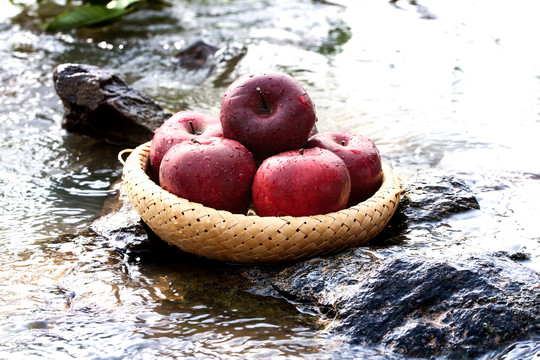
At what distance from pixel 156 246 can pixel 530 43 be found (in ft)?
18.7

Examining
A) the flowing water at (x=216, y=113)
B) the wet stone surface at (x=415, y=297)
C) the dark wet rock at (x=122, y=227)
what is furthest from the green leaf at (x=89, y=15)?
the wet stone surface at (x=415, y=297)

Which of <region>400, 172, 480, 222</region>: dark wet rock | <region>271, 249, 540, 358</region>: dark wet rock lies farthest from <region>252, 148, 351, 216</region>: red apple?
<region>400, 172, 480, 222</region>: dark wet rock

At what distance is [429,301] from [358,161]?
94 cm

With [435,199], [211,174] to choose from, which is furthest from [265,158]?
[435,199]

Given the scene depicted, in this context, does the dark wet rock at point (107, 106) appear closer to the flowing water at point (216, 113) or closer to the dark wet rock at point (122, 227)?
the flowing water at point (216, 113)

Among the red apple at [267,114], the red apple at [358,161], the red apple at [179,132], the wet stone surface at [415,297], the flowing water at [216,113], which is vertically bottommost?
the flowing water at [216,113]

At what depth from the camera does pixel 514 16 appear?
7.99 meters

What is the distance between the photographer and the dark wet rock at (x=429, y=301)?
2312 millimetres

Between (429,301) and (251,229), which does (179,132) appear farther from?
(429,301)

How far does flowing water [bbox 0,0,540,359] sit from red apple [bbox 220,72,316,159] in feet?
2.17

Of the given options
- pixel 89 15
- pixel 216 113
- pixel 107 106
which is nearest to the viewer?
pixel 107 106

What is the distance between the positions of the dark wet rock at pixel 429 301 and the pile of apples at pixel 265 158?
41 cm

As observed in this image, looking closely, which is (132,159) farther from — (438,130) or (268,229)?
(438,130)

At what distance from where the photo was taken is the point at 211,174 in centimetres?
292
